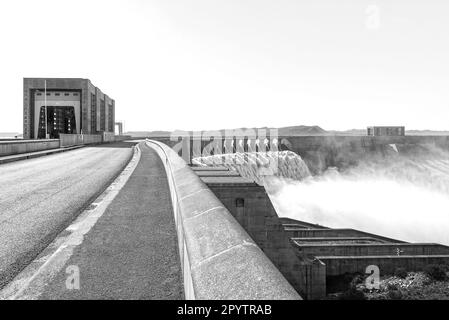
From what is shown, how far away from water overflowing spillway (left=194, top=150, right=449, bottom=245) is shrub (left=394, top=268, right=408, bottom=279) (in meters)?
26.9

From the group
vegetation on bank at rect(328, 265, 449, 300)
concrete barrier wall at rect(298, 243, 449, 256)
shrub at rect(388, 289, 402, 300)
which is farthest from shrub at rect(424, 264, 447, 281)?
shrub at rect(388, 289, 402, 300)

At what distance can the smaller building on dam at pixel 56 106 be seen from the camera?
58.8 metres

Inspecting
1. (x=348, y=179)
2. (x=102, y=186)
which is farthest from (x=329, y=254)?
(x=348, y=179)

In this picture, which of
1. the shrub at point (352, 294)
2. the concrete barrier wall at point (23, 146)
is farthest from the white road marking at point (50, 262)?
the concrete barrier wall at point (23, 146)

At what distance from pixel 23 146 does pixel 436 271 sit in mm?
34166

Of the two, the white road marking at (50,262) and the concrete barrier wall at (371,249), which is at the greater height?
the white road marking at (50,262)

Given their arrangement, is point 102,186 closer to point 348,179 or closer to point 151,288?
point 151,288

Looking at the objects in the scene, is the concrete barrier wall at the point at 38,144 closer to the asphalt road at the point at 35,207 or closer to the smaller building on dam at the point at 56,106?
the smaller building on dam at the point at 56,106

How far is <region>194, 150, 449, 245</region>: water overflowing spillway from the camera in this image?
235ft

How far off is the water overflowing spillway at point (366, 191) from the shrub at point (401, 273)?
26.9 meters

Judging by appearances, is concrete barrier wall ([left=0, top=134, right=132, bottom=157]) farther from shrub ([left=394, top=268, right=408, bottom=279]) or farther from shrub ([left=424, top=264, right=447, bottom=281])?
shrub ([left=424, top=264, right=447, bottom=281])

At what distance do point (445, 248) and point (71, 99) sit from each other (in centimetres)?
5670

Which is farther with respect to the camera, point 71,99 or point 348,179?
point 348,179
